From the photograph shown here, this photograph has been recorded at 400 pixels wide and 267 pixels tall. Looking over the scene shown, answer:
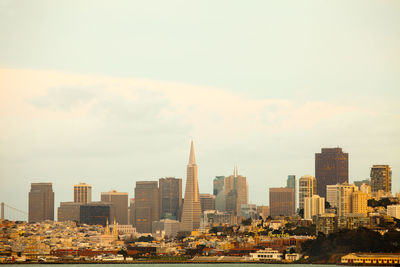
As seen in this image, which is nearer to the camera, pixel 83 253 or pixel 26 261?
pixel 26 261

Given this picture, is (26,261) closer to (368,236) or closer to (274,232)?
(274,232)

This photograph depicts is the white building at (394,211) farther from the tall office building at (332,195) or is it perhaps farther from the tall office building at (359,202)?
the tall office building at (332,195)

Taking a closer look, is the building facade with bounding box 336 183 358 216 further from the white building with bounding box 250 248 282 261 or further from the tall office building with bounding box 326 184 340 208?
the white building with bounding box 250 248 282 261

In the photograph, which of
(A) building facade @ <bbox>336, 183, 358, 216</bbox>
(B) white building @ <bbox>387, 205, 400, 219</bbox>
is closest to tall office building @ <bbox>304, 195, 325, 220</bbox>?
(A) building facade @ <bbox>336, 183, 358, 216</bbox>

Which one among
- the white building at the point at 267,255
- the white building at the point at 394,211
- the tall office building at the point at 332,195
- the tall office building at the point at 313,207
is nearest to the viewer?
the white building at the point at 267,255

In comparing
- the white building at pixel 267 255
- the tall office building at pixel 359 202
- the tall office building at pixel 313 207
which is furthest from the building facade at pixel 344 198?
the white building at pixel 267 255

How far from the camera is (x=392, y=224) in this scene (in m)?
132

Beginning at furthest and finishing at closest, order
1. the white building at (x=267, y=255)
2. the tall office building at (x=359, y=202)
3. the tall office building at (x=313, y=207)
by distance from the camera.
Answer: the tall office building at (x=313, y=207) < the tall office building at (x=359, y=202) < the white building at (x=267, y=255)

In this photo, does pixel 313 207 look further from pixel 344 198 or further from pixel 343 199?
pixel 344 198

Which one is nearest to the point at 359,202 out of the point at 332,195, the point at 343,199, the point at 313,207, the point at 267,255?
the point at 343,199

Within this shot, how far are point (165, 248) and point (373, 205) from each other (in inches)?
1754

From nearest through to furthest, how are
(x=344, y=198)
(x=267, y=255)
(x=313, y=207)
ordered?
1. (x=267, y=255)
2. (x=344, y=198)
3. (x=313, y=207)

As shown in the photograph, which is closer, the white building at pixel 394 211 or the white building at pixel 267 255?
the white building at pixel 267 255

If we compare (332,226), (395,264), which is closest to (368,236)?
(395,264)
